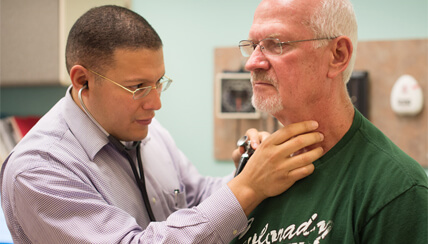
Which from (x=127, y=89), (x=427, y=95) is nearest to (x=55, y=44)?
(x=127, y=89)

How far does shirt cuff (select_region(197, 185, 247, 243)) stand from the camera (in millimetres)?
1013

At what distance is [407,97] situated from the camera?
222cm

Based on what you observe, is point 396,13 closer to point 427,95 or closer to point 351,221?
point 427,95

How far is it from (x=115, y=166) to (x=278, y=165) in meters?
0.54

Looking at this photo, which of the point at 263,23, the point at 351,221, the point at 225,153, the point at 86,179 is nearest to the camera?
the point at 351,221

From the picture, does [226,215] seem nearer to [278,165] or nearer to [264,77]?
[278,165]

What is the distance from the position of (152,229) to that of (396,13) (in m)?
1.95

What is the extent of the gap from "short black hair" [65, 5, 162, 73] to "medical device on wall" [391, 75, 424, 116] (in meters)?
1.56

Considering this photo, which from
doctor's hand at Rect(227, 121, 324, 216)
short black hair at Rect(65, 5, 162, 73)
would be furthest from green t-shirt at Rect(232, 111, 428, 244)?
short black hair at Rect(65, 5, 162, 73)

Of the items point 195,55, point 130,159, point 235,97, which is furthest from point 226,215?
point 195,55

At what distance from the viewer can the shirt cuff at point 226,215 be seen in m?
1.01

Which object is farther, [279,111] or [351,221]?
[279,111]

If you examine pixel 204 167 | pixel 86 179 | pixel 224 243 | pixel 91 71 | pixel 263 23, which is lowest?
pixel 204 167

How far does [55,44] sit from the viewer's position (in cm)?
238
